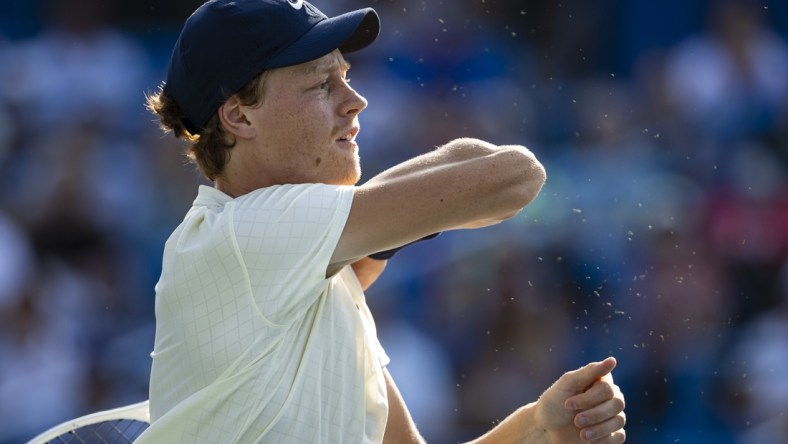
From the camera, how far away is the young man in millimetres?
2623

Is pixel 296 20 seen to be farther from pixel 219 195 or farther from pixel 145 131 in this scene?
pixel 145 131

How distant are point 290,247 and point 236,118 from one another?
459 mm

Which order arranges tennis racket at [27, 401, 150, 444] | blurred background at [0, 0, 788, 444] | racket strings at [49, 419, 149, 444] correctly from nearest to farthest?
tennis racket at [27, 401, 150, 444] → racket strings at [49, 419, 149, 444] → blurred background at [0, 0, 788, 444]

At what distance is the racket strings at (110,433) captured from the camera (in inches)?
136

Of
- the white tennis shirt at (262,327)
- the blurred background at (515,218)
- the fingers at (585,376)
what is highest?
the white tennis shirt at (262,327)

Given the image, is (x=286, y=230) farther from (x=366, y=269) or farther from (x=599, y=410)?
(x=599, y=410)

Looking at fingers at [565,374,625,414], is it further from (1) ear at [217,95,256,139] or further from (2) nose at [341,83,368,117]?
(1) ear at [217,95,256,139]

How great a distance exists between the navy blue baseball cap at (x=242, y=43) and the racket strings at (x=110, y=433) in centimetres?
105

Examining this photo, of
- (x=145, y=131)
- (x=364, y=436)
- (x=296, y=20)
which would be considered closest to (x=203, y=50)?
(x=296, y=20)

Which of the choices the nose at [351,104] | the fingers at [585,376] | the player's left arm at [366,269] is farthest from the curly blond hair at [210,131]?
the fingers at [585,376]

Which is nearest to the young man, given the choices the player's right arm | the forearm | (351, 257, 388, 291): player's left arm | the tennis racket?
the player's right arm

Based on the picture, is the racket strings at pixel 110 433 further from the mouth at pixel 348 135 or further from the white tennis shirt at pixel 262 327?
the mouth at pixel 348 135

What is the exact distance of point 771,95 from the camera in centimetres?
732

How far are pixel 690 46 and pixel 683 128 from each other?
0.56 metres
